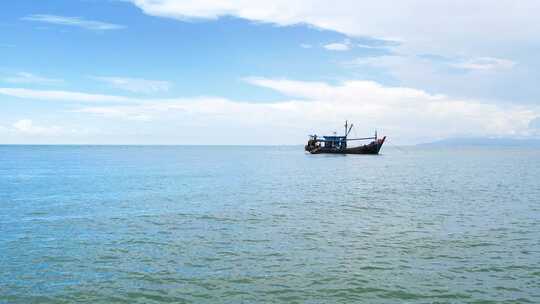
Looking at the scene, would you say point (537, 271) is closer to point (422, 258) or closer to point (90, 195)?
point (422, 258)

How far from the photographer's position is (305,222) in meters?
28.4

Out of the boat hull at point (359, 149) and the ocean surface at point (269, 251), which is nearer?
the ocean surface at point (269, 251)

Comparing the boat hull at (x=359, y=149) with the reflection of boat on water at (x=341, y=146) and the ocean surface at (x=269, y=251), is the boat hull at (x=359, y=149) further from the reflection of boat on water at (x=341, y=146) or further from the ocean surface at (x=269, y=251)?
the ocean surface at (x=269, y=251)

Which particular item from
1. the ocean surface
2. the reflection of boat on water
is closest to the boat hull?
the reflection of boat on water

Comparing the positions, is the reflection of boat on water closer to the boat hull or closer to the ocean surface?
the boat hull

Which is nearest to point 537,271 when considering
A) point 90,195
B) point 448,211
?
point 448,211

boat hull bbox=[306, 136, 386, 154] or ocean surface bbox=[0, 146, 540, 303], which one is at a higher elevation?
boat hull bbox=[306, 136, 386, 154]

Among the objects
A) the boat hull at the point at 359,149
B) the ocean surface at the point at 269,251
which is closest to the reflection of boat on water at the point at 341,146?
the boat hull at the point at 359,149

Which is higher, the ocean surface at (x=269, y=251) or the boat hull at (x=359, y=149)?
the boat hull at (x=359, y=149)

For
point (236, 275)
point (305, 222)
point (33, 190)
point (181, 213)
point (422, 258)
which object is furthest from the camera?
point (33, 190)

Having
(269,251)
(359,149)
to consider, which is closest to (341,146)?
(359,149)

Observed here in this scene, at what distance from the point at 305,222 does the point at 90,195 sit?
2516 centimetres

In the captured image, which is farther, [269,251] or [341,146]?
[341,146]

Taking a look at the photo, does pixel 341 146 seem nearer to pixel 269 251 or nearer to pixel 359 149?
pixel 359 149
